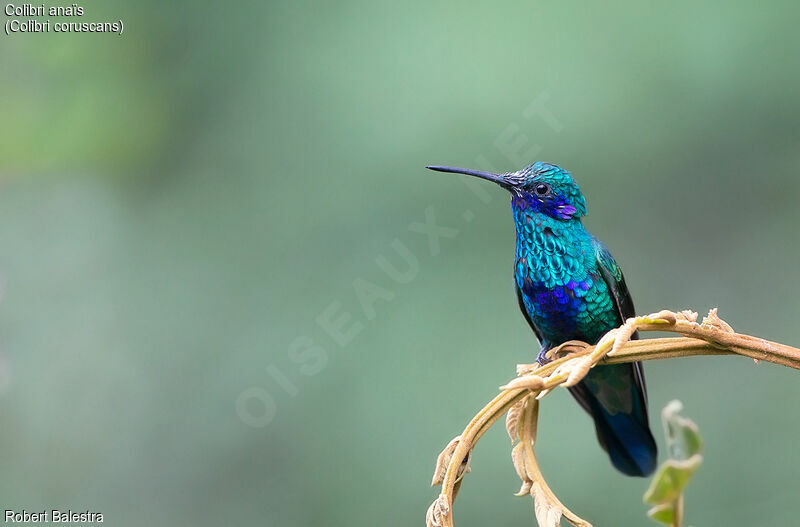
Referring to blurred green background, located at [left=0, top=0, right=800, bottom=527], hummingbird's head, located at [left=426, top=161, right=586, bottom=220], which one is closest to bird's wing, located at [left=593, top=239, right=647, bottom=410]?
hummingbird's head, located at [left=426, top=161, right=586, bottom=220]

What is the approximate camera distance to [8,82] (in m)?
2.89

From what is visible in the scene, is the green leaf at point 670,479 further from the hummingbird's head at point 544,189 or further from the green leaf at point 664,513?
the hummingbird's head at point 544,189

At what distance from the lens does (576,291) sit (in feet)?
5.87

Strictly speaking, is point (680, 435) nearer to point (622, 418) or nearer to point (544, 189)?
point (544, 189)

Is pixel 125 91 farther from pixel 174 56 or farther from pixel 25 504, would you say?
pixel 25 504

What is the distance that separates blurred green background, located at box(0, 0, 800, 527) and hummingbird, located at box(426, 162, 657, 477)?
0.64 m

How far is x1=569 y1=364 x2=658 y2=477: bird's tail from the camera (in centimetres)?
187

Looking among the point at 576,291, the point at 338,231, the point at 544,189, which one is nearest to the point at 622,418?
the point at 576,291

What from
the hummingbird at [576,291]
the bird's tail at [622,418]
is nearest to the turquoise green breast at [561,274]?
the hummingbird at [576,291]

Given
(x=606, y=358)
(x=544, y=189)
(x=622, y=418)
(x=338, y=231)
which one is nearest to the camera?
(x=606, y=358)

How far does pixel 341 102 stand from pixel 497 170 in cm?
65

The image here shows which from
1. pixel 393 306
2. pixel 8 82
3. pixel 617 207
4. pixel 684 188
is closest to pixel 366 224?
pixel 393 306

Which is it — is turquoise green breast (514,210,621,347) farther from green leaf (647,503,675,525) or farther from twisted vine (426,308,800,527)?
green leaf (647,503,675,525)

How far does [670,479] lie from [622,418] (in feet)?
4.45
